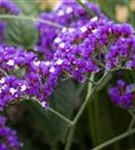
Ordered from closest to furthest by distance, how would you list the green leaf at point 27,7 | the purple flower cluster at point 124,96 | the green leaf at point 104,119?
the purple flower cluster at point 124,96 < the green leaf at point 104,119 < the green leaf at point 27,7

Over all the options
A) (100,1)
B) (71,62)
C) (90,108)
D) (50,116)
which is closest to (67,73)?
(71,62)

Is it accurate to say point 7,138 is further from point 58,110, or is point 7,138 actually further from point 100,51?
point 100,51

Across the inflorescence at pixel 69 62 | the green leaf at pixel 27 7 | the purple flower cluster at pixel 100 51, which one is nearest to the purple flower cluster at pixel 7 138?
the inflorescence at pixel 69 62

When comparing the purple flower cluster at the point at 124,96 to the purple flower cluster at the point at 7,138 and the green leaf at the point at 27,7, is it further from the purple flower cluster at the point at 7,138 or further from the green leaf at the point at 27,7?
the green leaf at the point at 27,7

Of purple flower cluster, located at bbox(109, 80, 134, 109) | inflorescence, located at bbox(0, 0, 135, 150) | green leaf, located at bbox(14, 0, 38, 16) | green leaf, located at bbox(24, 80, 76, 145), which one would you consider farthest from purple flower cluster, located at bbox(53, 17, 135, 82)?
green leaf, located at bbox(14, 0, 38, 16)

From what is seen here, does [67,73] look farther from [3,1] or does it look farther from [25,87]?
[3,1]

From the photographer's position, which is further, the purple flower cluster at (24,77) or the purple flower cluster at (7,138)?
the purple flower cluster at (7,138)

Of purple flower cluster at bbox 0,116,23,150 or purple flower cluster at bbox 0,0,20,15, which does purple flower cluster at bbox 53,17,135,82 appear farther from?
purple flower cluster at bbox 0,0,20,15
